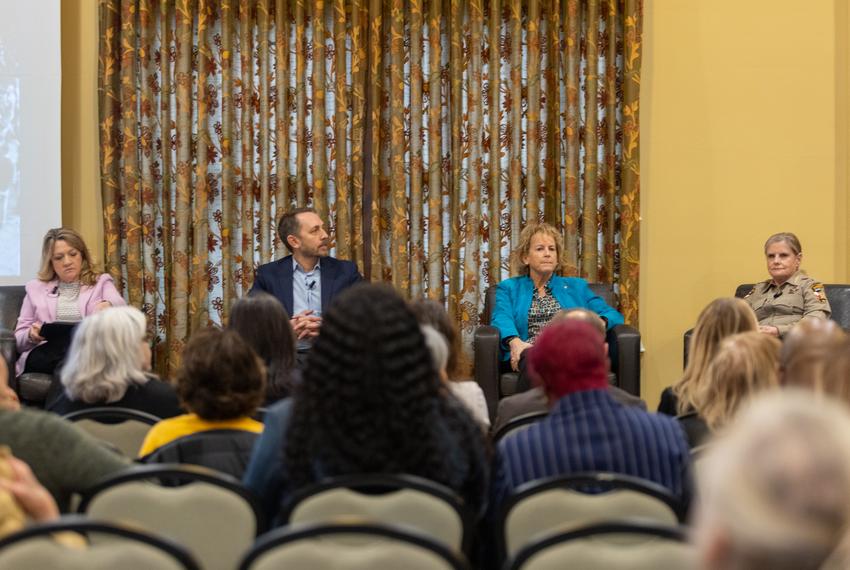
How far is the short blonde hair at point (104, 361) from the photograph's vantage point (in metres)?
3.54

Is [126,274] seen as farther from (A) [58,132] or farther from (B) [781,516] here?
(B) [781,516]

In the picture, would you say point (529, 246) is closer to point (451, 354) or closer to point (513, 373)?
point (513, 373)

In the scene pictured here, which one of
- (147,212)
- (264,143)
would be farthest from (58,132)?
(264,143)

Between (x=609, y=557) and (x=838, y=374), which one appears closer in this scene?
(x=609, y=557)

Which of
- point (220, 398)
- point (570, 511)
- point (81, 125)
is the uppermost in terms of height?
point (81, 125)

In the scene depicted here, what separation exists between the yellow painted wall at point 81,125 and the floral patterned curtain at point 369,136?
0.76 feet

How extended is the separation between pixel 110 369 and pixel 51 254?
2.61 meters

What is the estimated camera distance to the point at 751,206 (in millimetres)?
6645

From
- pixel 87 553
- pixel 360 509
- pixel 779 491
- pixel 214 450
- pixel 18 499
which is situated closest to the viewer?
pixel 779 491

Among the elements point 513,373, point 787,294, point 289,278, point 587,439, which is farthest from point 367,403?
point 787,294

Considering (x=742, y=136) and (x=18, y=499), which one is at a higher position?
(x=742, y=136)

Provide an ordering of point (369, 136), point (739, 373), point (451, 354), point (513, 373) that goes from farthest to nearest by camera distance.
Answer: point (369, 136)
point (513, 373)
point (451, 354)
point (739, 373)

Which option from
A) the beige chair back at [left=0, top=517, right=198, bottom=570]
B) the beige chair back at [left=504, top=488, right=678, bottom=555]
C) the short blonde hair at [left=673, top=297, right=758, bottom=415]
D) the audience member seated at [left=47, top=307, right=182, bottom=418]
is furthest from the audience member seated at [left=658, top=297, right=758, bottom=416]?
the beige chair back at [left=0, top=517, right=198, bottom=570]

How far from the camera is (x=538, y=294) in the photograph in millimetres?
6121
